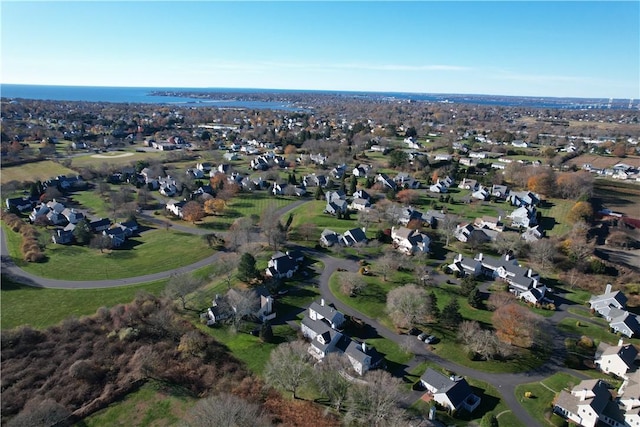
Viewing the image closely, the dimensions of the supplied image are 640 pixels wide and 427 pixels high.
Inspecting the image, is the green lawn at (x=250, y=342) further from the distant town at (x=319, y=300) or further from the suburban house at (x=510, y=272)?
the suburban house at (x=510, y=272)

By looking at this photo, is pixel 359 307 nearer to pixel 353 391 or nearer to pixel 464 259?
pixel 353 391

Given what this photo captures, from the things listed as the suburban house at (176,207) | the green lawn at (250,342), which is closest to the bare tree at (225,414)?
the green lawn at (250,342)

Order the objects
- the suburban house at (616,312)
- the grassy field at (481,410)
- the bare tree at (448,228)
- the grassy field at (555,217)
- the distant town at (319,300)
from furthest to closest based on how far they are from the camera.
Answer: the grassy field at (555,217) < the bare tree at (448,228) < the suburban house at (616,312) < the distant town at (319,300) < the grassy field at (481,410)

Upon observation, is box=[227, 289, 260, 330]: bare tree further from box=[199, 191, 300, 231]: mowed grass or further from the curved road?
box=[199, 191, 300, 231]: mowed grass

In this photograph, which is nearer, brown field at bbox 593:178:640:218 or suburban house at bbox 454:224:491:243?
suburban house at bbox 454:224:491:243

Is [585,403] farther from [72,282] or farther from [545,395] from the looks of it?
[72,282]

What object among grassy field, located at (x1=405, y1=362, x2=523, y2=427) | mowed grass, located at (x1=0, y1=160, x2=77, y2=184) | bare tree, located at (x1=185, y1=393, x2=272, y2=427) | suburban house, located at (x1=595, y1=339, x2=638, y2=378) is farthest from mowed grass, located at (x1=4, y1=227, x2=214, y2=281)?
suburban house, located at (x1=595, y1=339, x2=638, y2=378)
